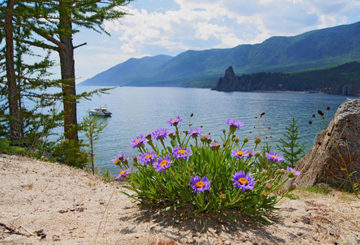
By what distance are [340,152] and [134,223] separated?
4880 millimetres

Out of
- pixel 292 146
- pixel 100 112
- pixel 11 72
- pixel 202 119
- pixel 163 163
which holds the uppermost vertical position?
pixel 11 72

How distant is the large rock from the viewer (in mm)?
5684

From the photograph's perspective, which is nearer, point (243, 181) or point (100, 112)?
point (243, 181)

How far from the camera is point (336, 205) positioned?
3.81 metres

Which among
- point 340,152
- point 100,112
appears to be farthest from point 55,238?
point 100,112

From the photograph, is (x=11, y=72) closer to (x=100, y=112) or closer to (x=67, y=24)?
(x=67, y=24)

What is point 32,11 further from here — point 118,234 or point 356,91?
point 356,91

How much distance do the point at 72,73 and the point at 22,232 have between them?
1050 cm

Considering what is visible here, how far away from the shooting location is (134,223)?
3045 millimetres

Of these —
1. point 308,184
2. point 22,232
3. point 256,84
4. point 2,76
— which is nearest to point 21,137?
point 2,76

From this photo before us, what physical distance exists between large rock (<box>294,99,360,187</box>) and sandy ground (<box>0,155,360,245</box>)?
1811 mm

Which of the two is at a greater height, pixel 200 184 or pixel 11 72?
pixel 11 72

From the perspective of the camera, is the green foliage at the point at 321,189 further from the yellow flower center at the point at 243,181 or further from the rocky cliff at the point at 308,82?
the rocky cliff at the point at 308,82

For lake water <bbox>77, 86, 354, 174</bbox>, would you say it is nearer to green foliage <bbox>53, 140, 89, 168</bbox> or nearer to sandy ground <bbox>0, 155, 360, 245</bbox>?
green foliage <bbox>53, 140, 89, 168</bbox>
